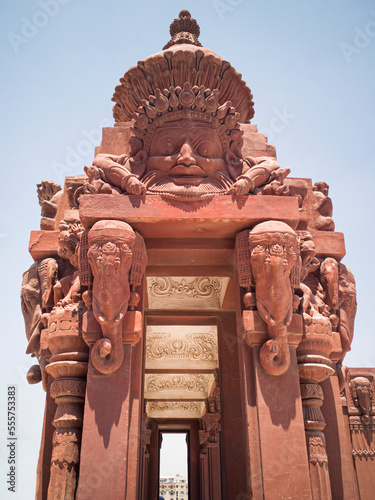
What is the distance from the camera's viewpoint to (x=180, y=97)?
22.6 ft

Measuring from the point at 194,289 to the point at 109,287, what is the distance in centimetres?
344

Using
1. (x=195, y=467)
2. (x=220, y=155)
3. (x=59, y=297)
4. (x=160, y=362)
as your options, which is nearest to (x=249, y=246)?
(x=220, y=155)

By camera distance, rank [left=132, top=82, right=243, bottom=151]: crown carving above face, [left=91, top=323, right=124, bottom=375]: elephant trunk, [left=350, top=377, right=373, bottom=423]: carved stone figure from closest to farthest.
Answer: [left=91, top=323, right=124, bottom=375]: elephant trunk < [left=132, top=82, right=243, bottom=151]: crown carving above face < [left=350, top=377, right=373, bottom=423]: carved stone figure

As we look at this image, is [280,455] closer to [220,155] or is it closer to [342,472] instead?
[342,472]

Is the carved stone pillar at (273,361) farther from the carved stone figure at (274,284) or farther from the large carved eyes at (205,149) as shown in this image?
the large carved eyes at (205,149)

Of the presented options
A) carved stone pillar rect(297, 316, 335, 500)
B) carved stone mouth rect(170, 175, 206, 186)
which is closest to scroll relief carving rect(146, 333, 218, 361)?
carved stone pillar rect(297, 316, 335, 500)

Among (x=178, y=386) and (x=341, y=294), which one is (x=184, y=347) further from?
(x=341, y=294)

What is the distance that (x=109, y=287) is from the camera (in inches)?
232

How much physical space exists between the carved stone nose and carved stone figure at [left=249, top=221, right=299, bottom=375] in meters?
1.41

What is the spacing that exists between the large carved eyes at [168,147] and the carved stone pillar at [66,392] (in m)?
2.57

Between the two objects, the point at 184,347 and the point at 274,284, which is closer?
the point at 274,284

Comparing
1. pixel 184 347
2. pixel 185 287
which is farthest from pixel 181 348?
pixel 185 287

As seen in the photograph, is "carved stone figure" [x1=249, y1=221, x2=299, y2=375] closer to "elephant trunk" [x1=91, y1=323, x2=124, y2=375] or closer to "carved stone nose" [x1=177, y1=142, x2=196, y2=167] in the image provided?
"carved stone nose" [x1=177, y1=142, x2=196, y2=167]

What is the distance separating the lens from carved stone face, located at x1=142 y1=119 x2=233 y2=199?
21.9 feet
